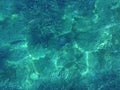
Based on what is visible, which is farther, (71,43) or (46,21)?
(46,21)

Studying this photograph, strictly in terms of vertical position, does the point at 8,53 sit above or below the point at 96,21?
below

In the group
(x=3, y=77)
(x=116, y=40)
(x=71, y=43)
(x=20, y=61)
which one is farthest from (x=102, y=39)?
(x=3, y=77)

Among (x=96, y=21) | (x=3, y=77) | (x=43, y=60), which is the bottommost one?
(x=3, y=77)

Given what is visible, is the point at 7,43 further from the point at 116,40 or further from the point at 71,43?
the point at 116,40

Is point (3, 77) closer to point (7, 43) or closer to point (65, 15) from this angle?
point (7, 43)

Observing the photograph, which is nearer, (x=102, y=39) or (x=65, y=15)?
(x=102, y=39)

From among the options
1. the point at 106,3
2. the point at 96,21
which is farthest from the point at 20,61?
the point at 106,3
